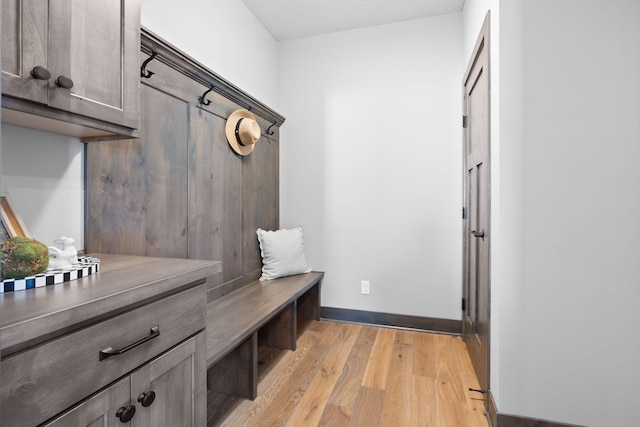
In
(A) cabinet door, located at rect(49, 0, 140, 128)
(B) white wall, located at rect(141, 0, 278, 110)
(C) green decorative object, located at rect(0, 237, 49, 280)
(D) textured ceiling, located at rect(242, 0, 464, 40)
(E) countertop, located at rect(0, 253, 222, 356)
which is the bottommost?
(E) countertop, located at rect(0, 253, 222, 356)

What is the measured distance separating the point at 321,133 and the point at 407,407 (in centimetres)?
227

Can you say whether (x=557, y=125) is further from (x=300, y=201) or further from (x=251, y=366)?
(x=300, y=201)

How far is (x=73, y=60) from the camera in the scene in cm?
109

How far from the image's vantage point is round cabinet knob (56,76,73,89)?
3.39 ft

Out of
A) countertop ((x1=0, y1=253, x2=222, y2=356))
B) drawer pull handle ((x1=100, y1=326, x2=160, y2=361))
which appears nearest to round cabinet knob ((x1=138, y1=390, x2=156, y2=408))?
drawer pull handle ((x1=100, y1=326, x2=160, y2=361))

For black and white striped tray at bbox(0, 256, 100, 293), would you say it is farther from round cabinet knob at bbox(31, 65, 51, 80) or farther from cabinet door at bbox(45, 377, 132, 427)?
round cabinet knob at bbox(31, 65, 51, 80)

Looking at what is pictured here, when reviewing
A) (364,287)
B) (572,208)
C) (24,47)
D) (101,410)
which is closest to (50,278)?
(101,410)

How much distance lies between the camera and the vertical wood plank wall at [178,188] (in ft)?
5.20

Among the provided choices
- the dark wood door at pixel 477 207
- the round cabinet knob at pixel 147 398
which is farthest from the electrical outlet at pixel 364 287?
the round cabinet knob at pixel 147 398

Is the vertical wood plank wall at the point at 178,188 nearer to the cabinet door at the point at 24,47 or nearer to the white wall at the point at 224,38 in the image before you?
the white wall at the point at 224,38

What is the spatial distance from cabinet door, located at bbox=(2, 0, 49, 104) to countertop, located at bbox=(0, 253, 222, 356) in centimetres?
53

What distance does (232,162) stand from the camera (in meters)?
2.52

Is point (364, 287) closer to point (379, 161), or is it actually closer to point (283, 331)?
point (283, 331)

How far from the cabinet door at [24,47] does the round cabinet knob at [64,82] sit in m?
0.03
